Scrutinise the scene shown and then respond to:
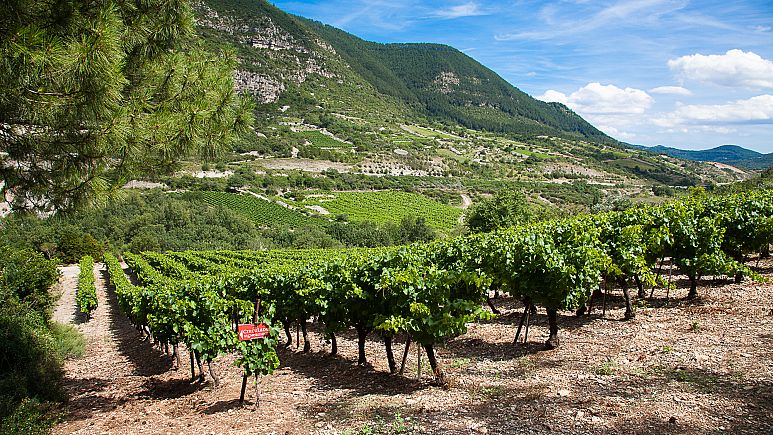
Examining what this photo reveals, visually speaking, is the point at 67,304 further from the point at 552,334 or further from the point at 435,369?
the point at 552,334

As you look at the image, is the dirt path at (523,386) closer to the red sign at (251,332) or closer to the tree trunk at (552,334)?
the tree trunk at (552,334)

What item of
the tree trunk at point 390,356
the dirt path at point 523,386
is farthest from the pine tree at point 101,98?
the tree trunk at point 390,356

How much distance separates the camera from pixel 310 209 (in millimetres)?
82000

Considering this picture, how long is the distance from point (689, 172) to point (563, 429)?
16881 centimetres

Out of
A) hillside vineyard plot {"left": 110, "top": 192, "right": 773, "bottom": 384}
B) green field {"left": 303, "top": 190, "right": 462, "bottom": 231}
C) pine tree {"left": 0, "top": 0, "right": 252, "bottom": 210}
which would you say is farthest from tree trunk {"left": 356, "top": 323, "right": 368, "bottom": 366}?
green field {"left": 303, "top": 190, "right": 462, "bottom": 231}

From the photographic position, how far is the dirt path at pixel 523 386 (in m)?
5.13

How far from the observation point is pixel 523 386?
20.9 feet

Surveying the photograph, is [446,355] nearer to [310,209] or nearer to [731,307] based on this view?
[731,307]

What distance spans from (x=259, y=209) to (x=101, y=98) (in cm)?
7839

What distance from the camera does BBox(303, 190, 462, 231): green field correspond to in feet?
263

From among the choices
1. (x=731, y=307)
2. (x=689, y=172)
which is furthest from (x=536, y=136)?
(x=731, y=307)

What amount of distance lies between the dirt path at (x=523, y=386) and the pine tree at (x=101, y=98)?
3954 millimetres

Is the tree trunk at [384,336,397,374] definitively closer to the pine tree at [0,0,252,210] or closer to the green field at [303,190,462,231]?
the pine tree at [0,0,252,210]

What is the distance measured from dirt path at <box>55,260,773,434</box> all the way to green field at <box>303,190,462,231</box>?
6277 centimetres
